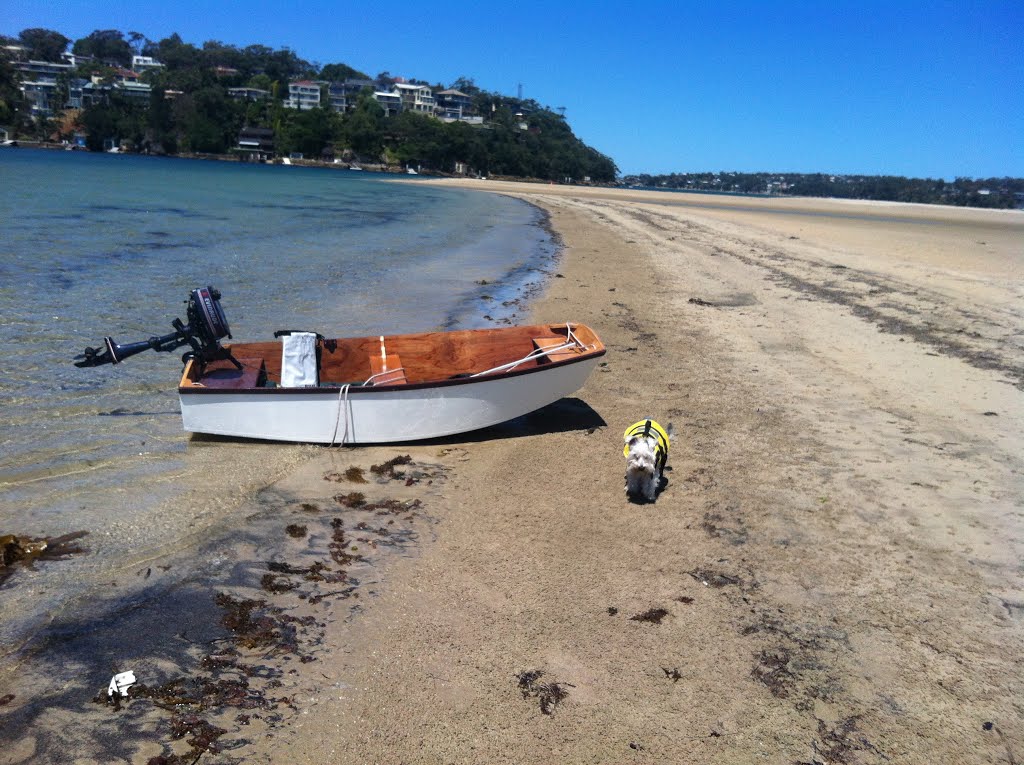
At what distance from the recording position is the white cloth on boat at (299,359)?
7184mm

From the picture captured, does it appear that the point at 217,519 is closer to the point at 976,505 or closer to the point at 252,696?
the point at 252,696

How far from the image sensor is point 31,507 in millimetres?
5109

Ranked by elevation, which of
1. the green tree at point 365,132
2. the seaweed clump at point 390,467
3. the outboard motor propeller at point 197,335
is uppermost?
the green tree at point 365,132

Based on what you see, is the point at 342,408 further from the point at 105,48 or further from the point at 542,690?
the point at 105,48

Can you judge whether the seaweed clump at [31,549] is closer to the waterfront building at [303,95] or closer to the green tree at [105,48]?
the waterfront building at [303,95]

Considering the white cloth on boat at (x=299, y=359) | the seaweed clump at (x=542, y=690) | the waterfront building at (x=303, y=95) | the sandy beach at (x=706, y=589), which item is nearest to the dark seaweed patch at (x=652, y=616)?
the sandy beach at (x=706, y=589)

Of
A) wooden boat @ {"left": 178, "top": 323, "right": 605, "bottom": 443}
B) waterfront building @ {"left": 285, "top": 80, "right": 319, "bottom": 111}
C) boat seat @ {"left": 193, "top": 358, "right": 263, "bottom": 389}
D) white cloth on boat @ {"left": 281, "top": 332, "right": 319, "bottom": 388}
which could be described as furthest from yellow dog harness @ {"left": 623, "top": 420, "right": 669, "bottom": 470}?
waterfront building @ {"left": 285, "top": 80, "right": 319, "bottom": 111}

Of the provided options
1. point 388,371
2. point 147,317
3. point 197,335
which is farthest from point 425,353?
point 147,317

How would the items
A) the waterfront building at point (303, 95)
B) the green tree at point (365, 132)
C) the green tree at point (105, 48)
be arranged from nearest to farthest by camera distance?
the green tree at point (365, 132), the waterfront building at point (303, 95), the green tree at point (105, 48)

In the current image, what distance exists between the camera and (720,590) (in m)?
4.22

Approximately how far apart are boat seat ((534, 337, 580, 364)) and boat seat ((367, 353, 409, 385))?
148 centimetres

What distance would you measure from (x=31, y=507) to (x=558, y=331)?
504 cm

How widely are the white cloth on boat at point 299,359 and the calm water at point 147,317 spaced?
0.91m

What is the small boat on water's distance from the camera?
247 inches
